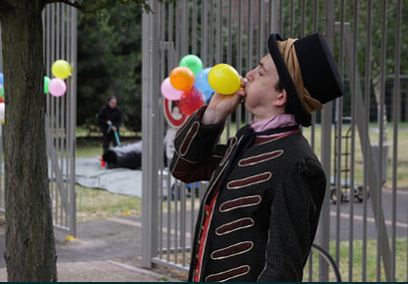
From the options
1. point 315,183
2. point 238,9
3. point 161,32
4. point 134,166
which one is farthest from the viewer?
point 134,166

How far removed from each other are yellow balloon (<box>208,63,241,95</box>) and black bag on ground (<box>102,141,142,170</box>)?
587 inches

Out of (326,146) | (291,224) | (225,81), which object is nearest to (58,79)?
(326,146)

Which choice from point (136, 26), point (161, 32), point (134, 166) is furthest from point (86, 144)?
point (161, 32)

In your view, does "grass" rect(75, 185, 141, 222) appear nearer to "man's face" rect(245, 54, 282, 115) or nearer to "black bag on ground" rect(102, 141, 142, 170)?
"black bag on ground" rect(102, 141, 142, 170)

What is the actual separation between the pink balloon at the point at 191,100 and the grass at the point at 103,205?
534 cm

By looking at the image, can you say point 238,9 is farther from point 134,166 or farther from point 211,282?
point 134,166

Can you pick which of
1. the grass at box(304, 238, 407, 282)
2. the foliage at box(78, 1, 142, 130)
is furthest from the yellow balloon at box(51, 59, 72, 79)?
the foliage at box(78, 1, 142, 130)

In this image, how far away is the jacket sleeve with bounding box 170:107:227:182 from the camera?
3006 millimetres

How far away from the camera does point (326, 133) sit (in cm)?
559

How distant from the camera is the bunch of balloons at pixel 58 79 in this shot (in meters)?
8.66

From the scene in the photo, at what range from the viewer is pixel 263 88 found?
2805mm

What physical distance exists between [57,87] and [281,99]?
21.0 feet

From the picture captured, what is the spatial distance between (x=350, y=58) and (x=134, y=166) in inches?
535

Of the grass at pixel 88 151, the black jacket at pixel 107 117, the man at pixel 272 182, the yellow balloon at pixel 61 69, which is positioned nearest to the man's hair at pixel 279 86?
the man at pixel 272 182
